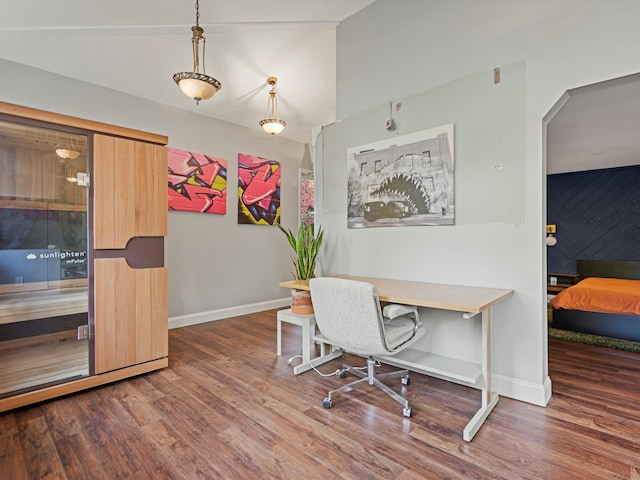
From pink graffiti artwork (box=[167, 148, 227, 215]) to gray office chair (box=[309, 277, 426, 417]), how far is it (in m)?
2.82

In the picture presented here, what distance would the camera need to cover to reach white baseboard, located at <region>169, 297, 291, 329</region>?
163 inches

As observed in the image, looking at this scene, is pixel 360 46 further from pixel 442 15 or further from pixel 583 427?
pixel 583 427

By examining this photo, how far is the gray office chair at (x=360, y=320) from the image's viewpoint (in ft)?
6.22

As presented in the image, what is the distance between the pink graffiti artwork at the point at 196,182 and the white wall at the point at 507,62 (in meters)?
2.56

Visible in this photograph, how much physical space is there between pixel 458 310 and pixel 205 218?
3624 millimetres

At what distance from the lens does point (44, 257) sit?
2.34 m

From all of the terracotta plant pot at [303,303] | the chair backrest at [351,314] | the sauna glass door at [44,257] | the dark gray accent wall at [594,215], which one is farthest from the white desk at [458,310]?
the dark gray accent wall at [594,215]

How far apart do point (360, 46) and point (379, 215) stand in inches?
66.4

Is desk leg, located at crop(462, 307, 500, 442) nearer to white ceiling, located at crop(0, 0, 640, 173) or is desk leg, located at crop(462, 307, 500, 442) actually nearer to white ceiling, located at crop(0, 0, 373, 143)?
white ceiling, located at crop(0, 0, 640, 173)

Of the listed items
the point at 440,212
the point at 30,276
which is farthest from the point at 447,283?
the point at 30,276

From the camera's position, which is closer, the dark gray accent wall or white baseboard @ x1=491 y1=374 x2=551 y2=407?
white baseboard @ x1=491 y1=374 x2=551 y2=407

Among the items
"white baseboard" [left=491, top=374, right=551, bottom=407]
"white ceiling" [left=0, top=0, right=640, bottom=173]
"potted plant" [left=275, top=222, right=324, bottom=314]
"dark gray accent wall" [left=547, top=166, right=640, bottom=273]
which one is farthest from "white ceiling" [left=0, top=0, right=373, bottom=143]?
"dark gray accent wall" [left=547, top=166, right=640, bottom=273]

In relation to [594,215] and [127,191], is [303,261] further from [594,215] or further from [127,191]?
[594,215]

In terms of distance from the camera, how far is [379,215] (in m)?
2.93
